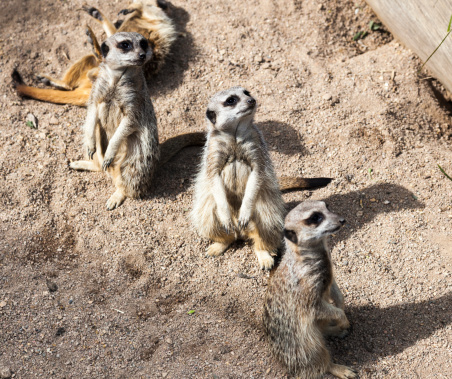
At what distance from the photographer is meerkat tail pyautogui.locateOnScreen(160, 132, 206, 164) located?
3877mm

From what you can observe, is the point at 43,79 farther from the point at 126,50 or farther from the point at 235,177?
the point at 235,177

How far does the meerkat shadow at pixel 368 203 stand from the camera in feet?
11.4

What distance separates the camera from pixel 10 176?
3742mm

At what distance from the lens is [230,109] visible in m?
2.94

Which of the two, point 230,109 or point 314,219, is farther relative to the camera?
point 230,109

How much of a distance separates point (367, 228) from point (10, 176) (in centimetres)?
252

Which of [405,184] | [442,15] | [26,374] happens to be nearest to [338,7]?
[442,15]

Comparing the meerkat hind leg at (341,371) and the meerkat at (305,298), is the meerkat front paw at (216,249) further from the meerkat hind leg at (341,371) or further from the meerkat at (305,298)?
the meerkat hind leg at (341,371)

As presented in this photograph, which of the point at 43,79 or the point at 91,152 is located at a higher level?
the point at 91,152

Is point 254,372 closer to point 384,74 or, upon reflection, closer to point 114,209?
point 114,209

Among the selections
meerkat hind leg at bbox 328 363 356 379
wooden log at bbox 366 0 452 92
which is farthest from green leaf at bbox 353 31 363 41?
meerkat hind leg at bbox 328 363 356 379

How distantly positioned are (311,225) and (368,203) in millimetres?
1280

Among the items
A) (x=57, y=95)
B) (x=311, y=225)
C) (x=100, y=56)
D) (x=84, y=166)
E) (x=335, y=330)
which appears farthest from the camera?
(x=100, y=56)

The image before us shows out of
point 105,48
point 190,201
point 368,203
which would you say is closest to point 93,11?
point 105,48
